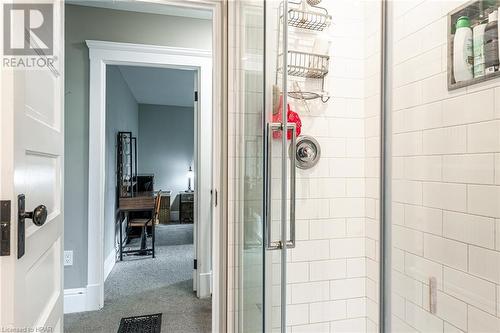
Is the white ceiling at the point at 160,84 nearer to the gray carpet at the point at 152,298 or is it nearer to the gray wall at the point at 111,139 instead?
the gray wall at the point at 111,139

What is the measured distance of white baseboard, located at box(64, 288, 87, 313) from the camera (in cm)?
241

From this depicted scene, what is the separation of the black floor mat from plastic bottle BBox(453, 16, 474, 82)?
2.35 metres

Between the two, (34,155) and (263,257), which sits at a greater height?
(34,155)

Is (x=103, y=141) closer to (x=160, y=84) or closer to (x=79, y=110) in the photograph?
(x=79, y=110)

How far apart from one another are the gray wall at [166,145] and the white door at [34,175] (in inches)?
230

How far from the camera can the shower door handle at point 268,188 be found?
110cm

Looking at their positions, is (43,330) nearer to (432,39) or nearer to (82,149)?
(82,149)

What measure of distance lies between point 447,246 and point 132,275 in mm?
3003

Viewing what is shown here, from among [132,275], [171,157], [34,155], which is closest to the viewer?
[34,155]

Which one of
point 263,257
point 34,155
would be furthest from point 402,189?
point 34,155

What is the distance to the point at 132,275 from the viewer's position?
3.21 metres

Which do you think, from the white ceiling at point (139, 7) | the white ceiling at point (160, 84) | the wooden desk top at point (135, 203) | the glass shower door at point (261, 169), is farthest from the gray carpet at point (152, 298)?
the white ceiling at point (160, 84)

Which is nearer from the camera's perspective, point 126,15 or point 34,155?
point 34,155

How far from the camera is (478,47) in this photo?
1069 millimetres
